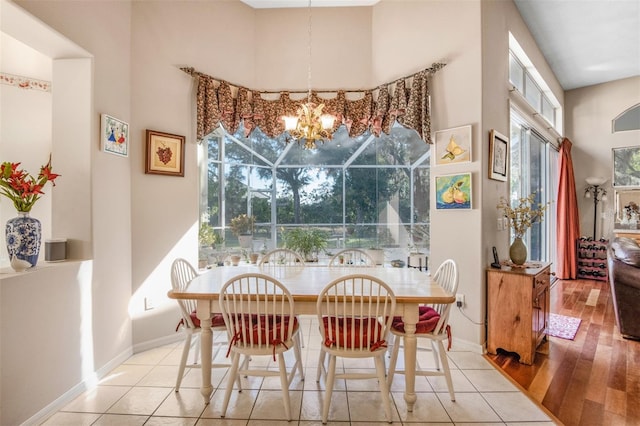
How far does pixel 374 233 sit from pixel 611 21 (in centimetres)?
401

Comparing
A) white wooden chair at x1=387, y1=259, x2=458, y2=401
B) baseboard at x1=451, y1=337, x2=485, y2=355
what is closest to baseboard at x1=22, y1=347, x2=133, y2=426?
white wooden chair at x1=387, y1=259, x2=458, y2=401

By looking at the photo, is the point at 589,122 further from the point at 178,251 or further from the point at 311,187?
the point at 178,251

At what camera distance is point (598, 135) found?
598 cm

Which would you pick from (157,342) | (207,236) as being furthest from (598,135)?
(157,342)

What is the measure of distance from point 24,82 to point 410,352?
3605mm

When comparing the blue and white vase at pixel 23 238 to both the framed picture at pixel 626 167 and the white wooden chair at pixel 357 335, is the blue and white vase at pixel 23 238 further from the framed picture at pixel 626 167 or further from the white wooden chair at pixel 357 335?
the framed picture at pixel 626 167

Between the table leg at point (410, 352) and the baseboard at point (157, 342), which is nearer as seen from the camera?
the table leg at point (410, 352)

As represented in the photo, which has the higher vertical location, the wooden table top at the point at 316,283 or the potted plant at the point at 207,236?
the potted plant at the point at 207,236

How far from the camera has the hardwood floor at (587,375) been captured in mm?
2010

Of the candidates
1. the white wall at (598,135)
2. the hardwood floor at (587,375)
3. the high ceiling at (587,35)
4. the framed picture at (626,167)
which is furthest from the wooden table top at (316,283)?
the framed picture at (626,167)

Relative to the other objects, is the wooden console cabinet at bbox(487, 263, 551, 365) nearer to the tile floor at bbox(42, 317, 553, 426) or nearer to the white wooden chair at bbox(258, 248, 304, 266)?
the tile floor at bbox(42, 317, 553, 426)

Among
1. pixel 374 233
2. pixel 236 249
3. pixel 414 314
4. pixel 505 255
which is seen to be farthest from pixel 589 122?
pixel 236 249

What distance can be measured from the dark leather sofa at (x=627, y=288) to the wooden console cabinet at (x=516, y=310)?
0.96 m

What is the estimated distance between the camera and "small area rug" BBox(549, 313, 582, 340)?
10.6 feet
